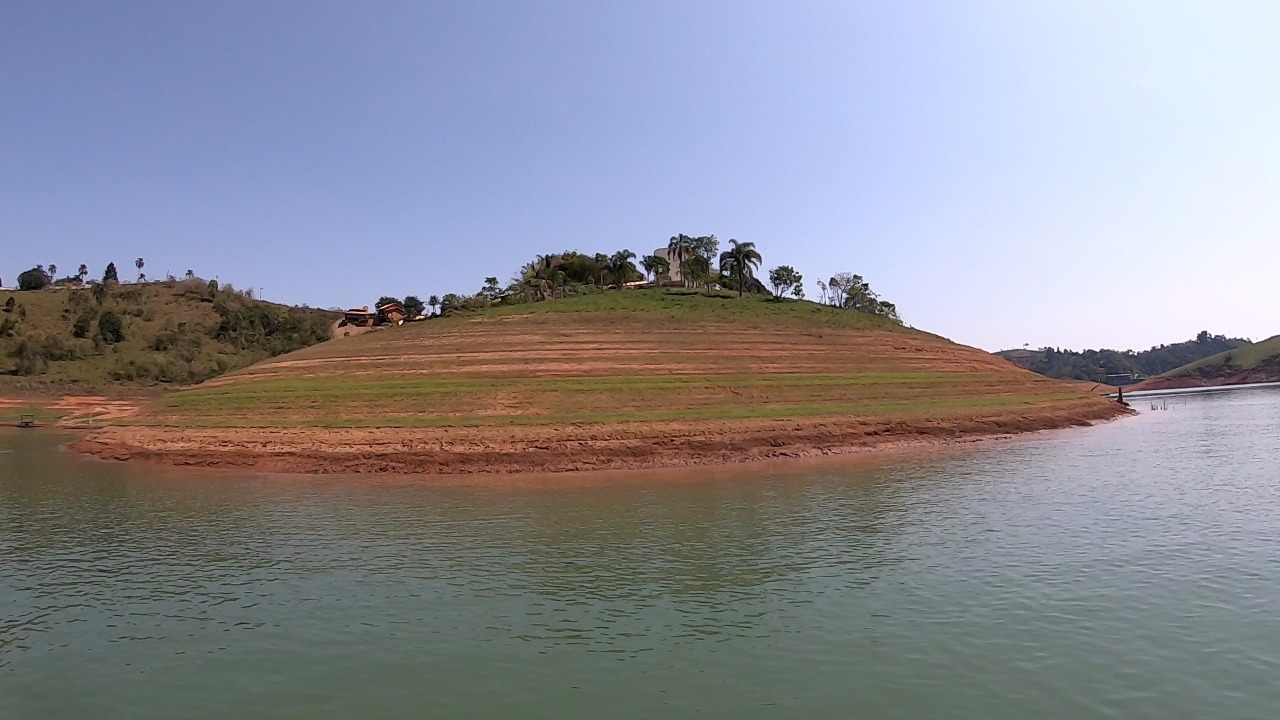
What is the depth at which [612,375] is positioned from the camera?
63.2m

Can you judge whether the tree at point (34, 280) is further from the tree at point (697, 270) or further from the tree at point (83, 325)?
the tree at point (697, 270)

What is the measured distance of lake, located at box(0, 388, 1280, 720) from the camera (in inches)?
487

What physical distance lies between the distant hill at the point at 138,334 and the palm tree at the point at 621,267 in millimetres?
61340

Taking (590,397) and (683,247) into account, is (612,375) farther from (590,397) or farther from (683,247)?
(683,247)

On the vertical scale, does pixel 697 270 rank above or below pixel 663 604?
above

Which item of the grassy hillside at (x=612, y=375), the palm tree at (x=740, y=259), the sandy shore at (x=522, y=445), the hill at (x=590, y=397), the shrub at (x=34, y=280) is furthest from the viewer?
the shrub at (x=34, y=280)

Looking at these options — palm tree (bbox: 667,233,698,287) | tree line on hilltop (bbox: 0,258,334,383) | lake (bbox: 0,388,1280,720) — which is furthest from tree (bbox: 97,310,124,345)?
lake (bbox: 0,388,1280,720)

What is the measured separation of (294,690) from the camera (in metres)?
12.9

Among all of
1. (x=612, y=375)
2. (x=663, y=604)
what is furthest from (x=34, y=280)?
(x=663, y=604)

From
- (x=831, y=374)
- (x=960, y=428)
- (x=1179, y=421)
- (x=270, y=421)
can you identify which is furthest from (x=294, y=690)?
(x=1179, y=421)

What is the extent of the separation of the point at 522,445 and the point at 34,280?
197m

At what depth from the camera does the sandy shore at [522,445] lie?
4466cm

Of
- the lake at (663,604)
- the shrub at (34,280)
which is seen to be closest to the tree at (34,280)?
the shrub at (34,280)

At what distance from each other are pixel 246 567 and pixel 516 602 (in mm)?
8836
